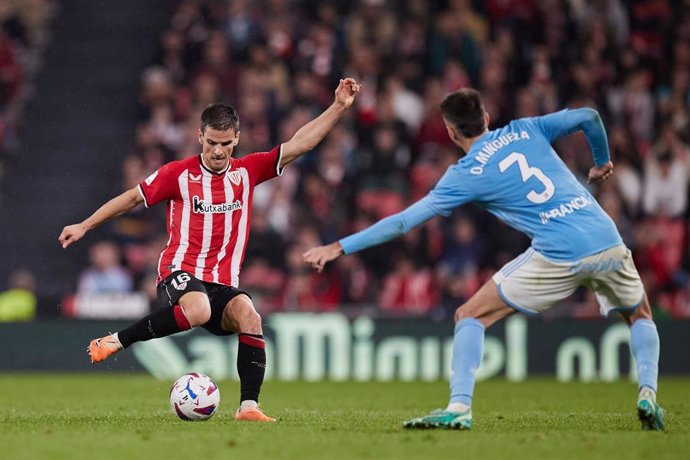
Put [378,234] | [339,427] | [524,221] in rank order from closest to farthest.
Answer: [378,234] → [524,221] → [339,427]

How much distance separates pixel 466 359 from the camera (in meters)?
7.24

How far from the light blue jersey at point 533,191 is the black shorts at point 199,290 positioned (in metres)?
1.77

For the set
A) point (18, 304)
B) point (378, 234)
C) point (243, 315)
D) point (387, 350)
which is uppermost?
point (18, 304)

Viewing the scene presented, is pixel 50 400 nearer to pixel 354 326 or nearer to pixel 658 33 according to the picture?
pixel 354 326

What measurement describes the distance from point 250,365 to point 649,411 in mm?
2669

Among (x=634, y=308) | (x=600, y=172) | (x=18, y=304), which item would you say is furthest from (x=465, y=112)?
(x=18, y=304)

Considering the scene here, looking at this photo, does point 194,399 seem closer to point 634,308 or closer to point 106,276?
point 634,308

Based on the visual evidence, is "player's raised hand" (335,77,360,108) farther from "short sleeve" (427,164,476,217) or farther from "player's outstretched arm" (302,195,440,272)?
"player's outstretched arm" (302,195,440,272)

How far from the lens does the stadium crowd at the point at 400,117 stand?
1586 centimetres

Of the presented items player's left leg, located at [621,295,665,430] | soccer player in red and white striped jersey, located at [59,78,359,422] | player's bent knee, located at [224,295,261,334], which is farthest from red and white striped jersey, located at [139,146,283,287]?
player's left leg, located at [621,295,665,430]

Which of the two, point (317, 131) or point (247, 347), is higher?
point (317, 131)

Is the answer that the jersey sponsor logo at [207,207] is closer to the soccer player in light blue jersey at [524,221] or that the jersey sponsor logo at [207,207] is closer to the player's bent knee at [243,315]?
the player's bent knee at [243,315]

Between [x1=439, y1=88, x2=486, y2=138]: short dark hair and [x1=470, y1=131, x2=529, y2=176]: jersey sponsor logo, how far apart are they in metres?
0.11

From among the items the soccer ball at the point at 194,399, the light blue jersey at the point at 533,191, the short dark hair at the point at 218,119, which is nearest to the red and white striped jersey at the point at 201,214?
the short dark hair at the point at 218,119
